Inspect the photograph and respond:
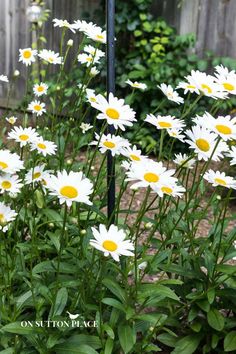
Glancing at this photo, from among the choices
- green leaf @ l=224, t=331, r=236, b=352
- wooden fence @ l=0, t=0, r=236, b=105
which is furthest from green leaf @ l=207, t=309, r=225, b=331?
wooden fence @ l=0, t=0, r=236, b=105

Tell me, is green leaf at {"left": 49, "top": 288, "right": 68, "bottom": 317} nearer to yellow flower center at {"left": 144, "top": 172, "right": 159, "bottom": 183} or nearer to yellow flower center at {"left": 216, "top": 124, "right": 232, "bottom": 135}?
yellow flower center at {"left": 144, "top": 172, "right": 159, "bottom": 183}

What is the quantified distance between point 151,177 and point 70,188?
0.19 m

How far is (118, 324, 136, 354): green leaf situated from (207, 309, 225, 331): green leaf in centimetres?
27

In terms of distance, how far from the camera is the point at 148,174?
1.30 m

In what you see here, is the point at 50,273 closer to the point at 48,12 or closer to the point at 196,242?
the point at 196,242

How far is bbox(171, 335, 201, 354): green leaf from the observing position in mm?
1698

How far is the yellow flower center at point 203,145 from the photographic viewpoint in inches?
56.9

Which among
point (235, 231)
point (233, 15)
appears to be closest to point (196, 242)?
point (235, 231)

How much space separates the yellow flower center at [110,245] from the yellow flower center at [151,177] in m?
0.16

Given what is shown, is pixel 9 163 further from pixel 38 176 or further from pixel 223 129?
pixel 223 129

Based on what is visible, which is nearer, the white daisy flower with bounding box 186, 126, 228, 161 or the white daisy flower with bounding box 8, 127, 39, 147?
the white daisy flower with bounding box 186, 126, 228, 161

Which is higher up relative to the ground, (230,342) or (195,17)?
(195,17)

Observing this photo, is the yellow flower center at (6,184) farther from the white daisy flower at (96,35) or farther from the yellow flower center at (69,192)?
the white daisy flower at (96,35)

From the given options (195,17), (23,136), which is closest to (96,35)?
(23,136)
